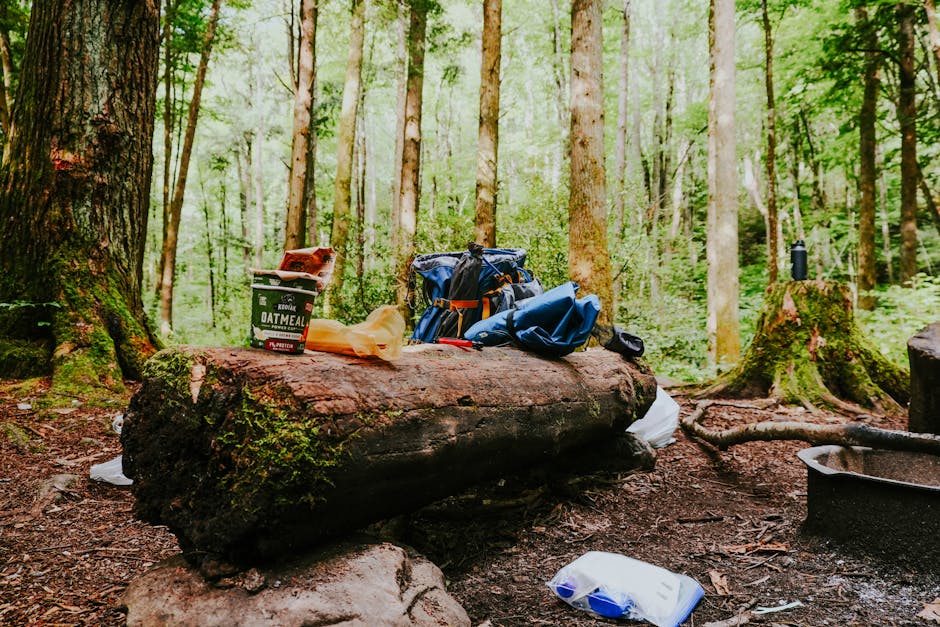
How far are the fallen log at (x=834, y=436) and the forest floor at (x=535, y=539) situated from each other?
350 mm

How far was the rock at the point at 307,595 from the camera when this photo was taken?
1.84m

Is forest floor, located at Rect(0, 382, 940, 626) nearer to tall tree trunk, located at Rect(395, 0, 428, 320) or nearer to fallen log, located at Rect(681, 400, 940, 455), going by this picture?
fallen log, located at Rect(681, 400, 940, 455)

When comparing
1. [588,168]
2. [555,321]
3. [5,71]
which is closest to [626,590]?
[555,321]

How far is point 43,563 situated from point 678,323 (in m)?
13.5

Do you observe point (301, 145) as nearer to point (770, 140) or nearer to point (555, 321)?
point (555, 321)

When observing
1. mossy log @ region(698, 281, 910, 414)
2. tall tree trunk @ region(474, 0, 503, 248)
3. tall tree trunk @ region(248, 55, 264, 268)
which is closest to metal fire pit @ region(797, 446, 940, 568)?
mossy log @ region(698, 281, 910, 414)

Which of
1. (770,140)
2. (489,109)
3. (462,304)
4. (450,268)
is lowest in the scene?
(462,304)

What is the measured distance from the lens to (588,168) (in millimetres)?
7137

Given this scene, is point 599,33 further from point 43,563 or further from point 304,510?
point 43,563

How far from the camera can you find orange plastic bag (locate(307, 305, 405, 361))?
2.50 metres

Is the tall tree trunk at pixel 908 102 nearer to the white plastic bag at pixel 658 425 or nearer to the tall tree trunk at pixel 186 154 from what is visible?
the white plastic bag at pixel 658 425

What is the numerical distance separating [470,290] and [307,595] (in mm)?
3083

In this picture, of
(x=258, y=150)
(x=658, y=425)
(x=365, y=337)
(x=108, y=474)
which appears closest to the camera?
(x=365, y=337)

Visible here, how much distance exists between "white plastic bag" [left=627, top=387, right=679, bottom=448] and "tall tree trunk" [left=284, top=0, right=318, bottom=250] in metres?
7.68
